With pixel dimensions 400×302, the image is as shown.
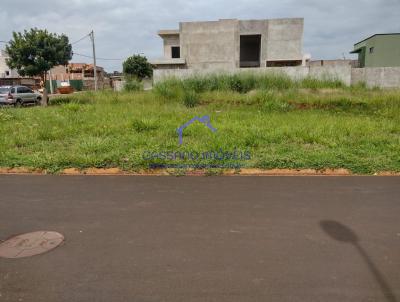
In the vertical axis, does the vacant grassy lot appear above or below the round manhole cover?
above

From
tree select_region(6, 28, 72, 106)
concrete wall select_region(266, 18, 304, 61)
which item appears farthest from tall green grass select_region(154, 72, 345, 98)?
concrete wall select_region(266, 18, 304, 61)

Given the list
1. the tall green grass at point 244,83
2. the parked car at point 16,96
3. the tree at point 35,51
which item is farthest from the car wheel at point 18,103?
the tall green grass at point 244,83

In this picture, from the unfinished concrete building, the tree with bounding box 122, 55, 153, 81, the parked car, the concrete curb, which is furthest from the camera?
the tree with bounding box 122, 55, 153, 81

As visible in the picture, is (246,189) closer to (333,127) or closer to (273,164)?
(273,164)

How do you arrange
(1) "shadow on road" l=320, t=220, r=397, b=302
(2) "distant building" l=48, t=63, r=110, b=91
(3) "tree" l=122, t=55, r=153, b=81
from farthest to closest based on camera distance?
(2) "distant building" l=48, t=63, r=110, b=91 → (3) "tree" l=122, t=55, r=153, b=81 → (1) "shadow on road" l=320, t=220, r=397, b=302

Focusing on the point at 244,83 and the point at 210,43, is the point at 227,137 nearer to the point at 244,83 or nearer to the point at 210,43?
the point at 244,83

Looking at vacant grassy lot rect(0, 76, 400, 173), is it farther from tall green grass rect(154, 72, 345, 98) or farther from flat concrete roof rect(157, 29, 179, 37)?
flat concrete roof rect(157, 29, 179, 37)

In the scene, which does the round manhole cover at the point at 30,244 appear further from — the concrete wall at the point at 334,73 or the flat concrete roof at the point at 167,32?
the flat concrete roof at the point at 167,32

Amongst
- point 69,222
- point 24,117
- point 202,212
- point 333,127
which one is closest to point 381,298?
point 202,212

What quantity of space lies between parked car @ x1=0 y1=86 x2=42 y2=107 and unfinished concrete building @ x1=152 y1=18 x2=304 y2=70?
1479cm

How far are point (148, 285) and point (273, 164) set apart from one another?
398cm

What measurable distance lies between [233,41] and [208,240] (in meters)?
29.7

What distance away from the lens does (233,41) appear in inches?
1188

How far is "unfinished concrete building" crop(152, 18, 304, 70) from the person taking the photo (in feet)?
98.7
